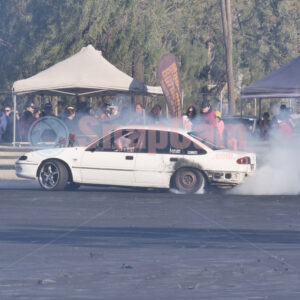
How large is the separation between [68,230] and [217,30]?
50057 mm

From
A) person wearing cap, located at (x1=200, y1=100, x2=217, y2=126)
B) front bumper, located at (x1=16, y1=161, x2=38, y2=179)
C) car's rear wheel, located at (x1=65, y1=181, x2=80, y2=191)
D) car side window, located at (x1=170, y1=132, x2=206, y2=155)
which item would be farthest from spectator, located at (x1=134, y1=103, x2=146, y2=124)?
car side window, located at (x1=170, y1=132, x2=206, y2=155)

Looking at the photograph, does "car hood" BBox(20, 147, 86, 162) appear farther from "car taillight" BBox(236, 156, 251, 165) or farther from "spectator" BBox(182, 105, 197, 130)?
"spectator" BBox(182, 105, 197, 130)

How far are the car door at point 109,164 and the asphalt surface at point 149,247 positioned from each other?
79cm

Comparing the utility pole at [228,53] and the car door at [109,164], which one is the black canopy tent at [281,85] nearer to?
the car door at [109,164]

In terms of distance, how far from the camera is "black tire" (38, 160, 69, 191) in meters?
18.0

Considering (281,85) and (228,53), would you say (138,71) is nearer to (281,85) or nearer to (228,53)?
(228,53)

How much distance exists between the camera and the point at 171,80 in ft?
79.9

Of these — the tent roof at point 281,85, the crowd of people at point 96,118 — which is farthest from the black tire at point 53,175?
the tent roof at point 281,85

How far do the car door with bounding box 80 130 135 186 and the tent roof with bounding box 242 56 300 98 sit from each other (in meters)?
7.90

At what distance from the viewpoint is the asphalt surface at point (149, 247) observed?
26.6 feet

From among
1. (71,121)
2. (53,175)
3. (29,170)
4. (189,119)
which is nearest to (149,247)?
(53,175)

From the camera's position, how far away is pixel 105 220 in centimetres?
1336

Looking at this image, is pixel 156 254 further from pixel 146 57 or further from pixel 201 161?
pixel 146 57

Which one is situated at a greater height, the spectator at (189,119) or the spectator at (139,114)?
the spectator at (139,114)
